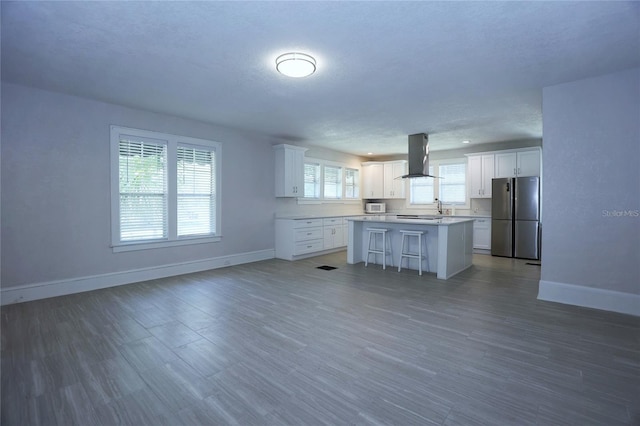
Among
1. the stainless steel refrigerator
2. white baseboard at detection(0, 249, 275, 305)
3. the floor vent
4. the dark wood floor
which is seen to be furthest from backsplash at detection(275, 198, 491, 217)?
the dark wood floor

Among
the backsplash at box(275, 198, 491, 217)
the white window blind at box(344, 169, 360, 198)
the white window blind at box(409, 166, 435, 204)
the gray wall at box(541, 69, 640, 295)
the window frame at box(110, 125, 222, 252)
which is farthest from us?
the white window blind at box(344, 169, 360, 198)

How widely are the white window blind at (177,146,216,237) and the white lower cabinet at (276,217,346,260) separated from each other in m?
1.56

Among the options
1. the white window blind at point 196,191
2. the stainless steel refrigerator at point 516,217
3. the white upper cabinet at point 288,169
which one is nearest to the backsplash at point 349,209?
the white upper cabinet at point 288,169

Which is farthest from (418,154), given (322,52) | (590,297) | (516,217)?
(322,52)

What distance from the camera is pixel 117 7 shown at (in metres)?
2.23

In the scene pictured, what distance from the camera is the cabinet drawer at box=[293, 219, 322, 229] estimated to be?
6532 mm

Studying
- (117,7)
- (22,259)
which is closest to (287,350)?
(117,7)

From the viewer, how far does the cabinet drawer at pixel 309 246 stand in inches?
259

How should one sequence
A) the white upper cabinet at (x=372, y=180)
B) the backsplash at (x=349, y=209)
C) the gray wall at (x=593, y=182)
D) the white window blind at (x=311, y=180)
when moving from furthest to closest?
the white upper cabinet at (x=372, y=180) → the white window blind at (x=311, y=180) → the backsplash at (x=349, y=209) → the gray wall at (x=593, y=182)

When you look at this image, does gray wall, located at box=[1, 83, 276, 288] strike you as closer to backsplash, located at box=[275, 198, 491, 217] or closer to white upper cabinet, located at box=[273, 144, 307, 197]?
white upper cabinet, located at box=[273, 144, 307, 197]

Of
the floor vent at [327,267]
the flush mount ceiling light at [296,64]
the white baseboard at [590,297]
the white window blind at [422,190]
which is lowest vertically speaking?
the floor vent at [327,267]

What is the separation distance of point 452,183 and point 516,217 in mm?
1875

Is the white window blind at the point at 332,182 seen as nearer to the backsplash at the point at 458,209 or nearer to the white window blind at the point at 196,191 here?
the backsplash at the point at 458,209

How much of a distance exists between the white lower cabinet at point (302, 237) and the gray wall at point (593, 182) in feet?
14.1
